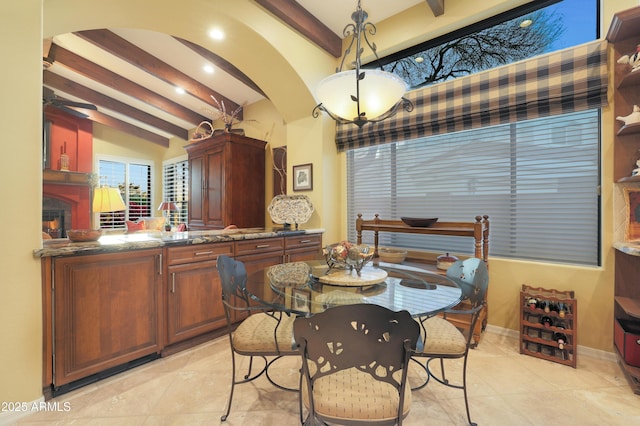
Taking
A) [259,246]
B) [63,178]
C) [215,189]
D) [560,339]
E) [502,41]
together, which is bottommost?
[560,339]

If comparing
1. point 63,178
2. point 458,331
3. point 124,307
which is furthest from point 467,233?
point 63,178

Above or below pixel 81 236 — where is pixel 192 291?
below

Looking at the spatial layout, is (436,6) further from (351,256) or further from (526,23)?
(351,256)

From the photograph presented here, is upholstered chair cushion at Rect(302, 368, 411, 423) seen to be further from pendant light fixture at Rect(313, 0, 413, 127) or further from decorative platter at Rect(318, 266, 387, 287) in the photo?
pendant light fixture at Rect(313, 0, 413, 127)

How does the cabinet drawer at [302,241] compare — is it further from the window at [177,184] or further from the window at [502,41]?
the window at [177,184]

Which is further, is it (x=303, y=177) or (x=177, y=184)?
(x=177, y=184)

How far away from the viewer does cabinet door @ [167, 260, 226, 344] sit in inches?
88.7

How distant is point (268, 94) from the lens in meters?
3.61

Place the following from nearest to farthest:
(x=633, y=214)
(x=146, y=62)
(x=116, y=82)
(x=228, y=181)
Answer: (x=633, y=214)
(x=146, y=62)
(x=228, y=181)
(x=116, y=82)

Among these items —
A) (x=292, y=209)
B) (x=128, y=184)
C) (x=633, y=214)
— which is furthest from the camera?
(x=128, y=184)

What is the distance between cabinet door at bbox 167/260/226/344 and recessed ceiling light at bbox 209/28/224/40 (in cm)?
225

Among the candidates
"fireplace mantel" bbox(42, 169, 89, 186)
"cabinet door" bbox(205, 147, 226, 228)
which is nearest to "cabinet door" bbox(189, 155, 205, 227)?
"cabinet door" bbox(205, 147, 226, 228)

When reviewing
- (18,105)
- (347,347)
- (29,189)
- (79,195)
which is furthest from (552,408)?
(79,195)

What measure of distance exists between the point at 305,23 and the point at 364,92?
6.87ft
